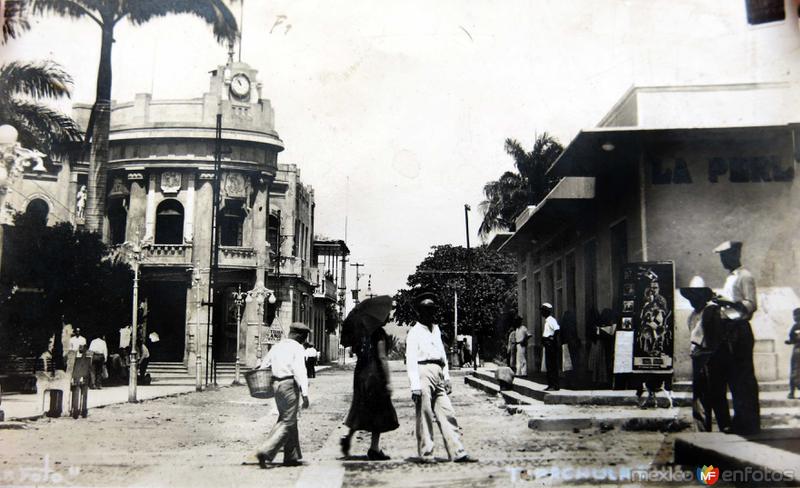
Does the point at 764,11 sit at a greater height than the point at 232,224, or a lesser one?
greater

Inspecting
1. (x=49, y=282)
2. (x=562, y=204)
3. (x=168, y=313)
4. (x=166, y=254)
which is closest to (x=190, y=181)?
(x=166, y=254)

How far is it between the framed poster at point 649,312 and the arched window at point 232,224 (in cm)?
619

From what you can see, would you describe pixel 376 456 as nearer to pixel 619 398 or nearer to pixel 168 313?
pixel 619 398

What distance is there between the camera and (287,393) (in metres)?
7.39

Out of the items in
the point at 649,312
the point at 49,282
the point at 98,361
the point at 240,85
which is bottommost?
the point at 98,361

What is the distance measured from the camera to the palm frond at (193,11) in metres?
8.48

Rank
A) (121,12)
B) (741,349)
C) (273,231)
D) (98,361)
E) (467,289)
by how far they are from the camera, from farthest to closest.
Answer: (467,289), (98,361), (273,231), (121,12), (741,349)

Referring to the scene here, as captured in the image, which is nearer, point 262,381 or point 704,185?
point 262,381

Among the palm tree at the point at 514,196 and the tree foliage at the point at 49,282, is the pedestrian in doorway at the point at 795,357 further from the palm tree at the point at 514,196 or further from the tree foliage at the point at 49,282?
the palm tree at the point at 514,196

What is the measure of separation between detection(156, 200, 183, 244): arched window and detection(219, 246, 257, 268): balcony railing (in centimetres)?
80

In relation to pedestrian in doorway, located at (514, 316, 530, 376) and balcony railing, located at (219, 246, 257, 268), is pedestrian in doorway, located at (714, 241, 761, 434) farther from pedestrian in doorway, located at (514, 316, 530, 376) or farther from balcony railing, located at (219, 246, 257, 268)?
pedestrian in doorway, located at (514, 316, 530, 376)

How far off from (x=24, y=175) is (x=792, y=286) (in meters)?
9.42

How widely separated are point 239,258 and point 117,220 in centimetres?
256

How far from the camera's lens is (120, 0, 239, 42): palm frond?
8.48 meters
